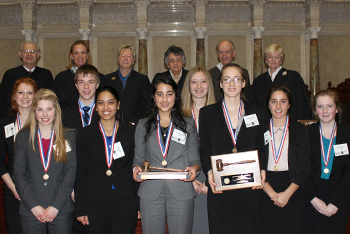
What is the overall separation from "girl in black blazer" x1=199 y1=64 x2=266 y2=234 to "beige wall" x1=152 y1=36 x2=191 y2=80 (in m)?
8.26

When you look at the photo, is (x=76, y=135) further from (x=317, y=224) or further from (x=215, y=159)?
(x=317, y=224)

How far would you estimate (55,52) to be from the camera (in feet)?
35.6

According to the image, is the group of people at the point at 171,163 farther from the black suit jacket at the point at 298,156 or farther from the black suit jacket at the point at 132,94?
the black suit jacket at the point at 132,94

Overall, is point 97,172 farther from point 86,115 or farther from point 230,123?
point 230,123

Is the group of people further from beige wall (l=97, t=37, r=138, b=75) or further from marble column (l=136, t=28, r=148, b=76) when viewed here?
beige wall (l=97, t=37, r=138, b=75)

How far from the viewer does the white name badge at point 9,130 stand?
291 centimetres

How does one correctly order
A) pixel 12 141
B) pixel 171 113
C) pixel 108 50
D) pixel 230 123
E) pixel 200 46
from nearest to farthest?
1. pixel 230 123
2. pixel 171 113
3. pixel 12 141
4. pixel 200 46
5. pixel 108 50

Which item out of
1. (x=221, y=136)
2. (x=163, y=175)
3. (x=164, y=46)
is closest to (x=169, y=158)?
(x=163, y=175)

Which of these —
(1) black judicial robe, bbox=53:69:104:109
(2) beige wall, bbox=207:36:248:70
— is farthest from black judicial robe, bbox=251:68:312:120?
(2) beige wall, bbox=207:36:248:70

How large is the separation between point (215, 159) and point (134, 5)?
928 centimetres

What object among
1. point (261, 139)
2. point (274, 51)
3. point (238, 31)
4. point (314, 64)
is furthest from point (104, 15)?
point (261, 139)

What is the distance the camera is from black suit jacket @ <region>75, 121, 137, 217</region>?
98.1 inches

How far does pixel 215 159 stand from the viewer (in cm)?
222

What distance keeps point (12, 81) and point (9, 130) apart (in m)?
1.40
